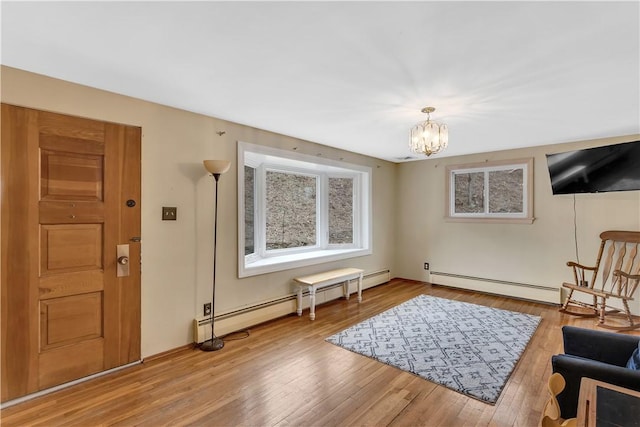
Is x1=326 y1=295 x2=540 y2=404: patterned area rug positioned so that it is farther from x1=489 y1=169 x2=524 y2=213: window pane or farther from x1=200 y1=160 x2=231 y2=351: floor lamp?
x1=489 y1=169 x2=524 y2=213: window pane

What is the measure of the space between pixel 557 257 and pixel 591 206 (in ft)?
2.57

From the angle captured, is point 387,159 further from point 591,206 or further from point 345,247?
point 591,206

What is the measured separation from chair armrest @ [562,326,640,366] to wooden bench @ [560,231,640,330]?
198 centimetres

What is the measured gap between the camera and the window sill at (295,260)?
3432 millimetres

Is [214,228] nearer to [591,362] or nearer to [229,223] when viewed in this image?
[229,223]

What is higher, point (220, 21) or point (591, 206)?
point (220, 21)

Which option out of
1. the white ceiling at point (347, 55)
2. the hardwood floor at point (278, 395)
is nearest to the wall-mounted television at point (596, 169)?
the white ceiling at point (347, 55)

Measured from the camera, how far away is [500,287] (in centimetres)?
461

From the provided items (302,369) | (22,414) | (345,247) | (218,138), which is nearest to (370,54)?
(218,138)

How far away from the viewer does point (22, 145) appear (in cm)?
205

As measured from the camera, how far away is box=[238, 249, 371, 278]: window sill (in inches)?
135

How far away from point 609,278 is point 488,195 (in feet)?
5.84

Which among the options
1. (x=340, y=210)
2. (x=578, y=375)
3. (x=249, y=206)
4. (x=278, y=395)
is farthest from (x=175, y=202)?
(x=578, y=375)

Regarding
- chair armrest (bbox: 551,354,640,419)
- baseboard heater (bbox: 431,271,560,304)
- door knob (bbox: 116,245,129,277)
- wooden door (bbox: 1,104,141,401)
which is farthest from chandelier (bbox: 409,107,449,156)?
baseboard heater (bbox: 431,271,560,304)
